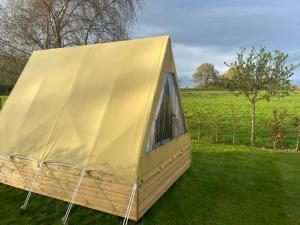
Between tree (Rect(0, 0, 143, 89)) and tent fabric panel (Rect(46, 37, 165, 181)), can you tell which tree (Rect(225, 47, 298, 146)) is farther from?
tent fabric panel (Rect(46, 37, 165, 181))

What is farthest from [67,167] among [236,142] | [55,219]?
[236,142]

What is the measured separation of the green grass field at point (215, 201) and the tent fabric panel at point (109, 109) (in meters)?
1.00

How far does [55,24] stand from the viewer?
→ 34.9ft

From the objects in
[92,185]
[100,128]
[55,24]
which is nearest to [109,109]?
[100,128]

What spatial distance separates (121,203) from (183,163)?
2691mm

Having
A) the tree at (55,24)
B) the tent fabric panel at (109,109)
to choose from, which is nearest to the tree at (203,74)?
the tree at (55,24)

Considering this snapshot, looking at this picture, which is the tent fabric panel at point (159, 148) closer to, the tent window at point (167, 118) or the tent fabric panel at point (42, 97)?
the tent window at point (167, 118)

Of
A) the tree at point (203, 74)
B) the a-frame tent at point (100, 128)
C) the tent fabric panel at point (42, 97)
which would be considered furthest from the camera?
the tree at point (203, 74)

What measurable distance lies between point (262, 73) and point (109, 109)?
7305 millimetres

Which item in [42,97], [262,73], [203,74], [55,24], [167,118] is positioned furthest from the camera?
[203,74]

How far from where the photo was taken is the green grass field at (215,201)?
461 cm

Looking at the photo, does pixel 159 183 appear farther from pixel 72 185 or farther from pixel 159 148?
pixel 72 185

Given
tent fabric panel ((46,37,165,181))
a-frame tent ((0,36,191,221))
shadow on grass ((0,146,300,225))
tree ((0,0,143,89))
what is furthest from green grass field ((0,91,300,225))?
tree ((0,0,143,89))

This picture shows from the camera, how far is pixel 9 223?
175 inches
